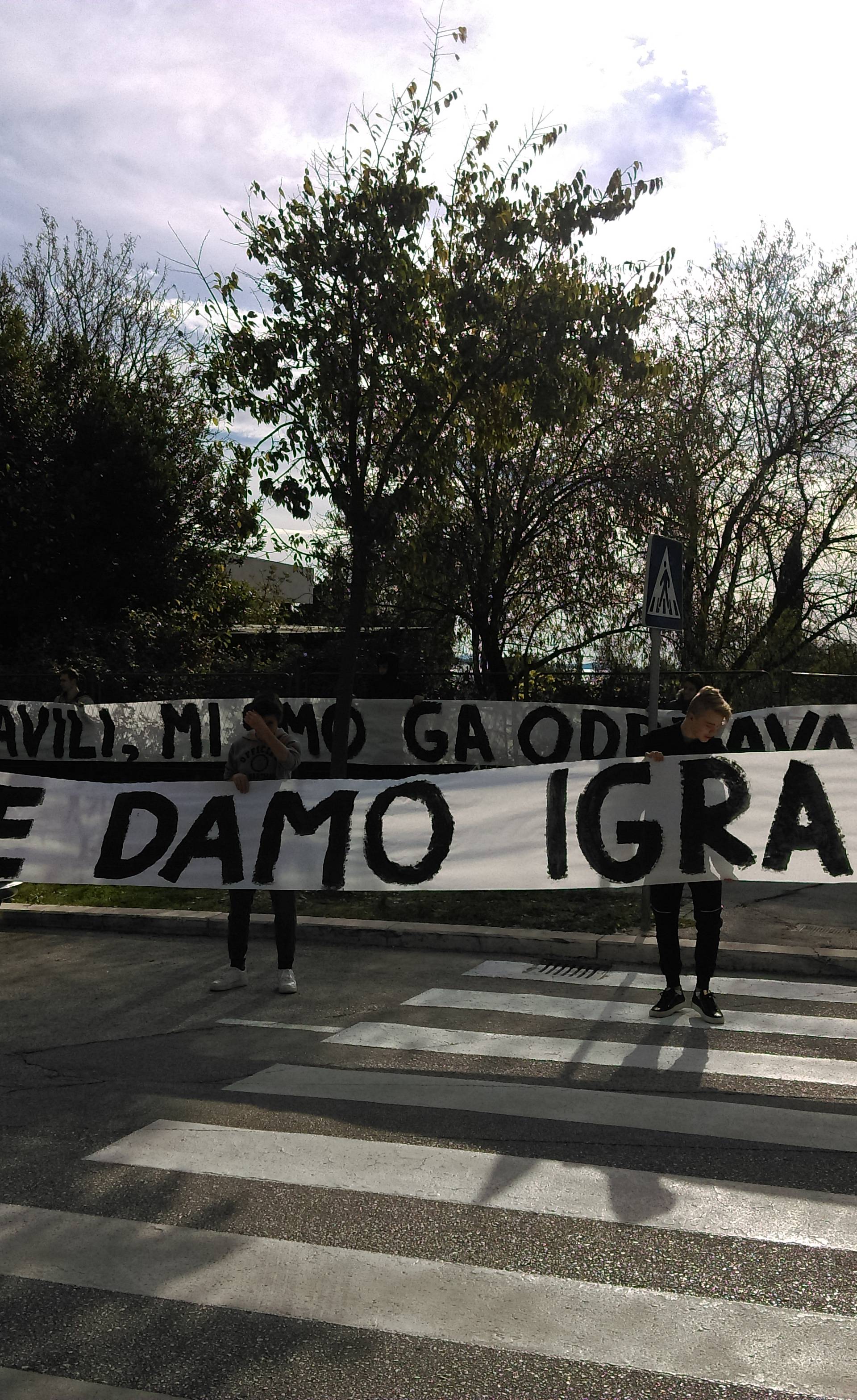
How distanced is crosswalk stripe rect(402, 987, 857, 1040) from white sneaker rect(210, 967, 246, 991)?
1158mm

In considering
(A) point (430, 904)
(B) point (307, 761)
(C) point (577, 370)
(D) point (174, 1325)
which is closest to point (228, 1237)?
→ (D) point (174, 1325)

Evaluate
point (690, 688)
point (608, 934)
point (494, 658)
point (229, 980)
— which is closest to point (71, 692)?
point (494, 658)

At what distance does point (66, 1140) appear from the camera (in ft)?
16.1

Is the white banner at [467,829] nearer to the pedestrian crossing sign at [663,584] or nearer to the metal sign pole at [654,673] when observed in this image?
the metal sign pole at [654,673]

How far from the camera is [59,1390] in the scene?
10.2 ft

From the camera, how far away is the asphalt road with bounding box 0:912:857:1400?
10.5 feet

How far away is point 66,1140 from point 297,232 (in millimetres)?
8910

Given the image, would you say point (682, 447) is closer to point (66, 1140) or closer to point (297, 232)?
point (297, 232)

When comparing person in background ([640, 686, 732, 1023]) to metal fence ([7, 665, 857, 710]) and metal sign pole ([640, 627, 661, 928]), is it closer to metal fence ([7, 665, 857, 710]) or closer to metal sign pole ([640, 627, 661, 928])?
metal sign pole ([640, 627, 661, 928])

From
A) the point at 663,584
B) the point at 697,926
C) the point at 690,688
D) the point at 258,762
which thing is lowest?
the point at 697,926

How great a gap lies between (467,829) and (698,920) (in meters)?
1.63

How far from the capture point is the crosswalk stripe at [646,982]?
23.9 ft

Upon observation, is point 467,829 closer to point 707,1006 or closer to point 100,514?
point 707,1006

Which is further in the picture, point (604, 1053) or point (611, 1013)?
point (611, 1013)
